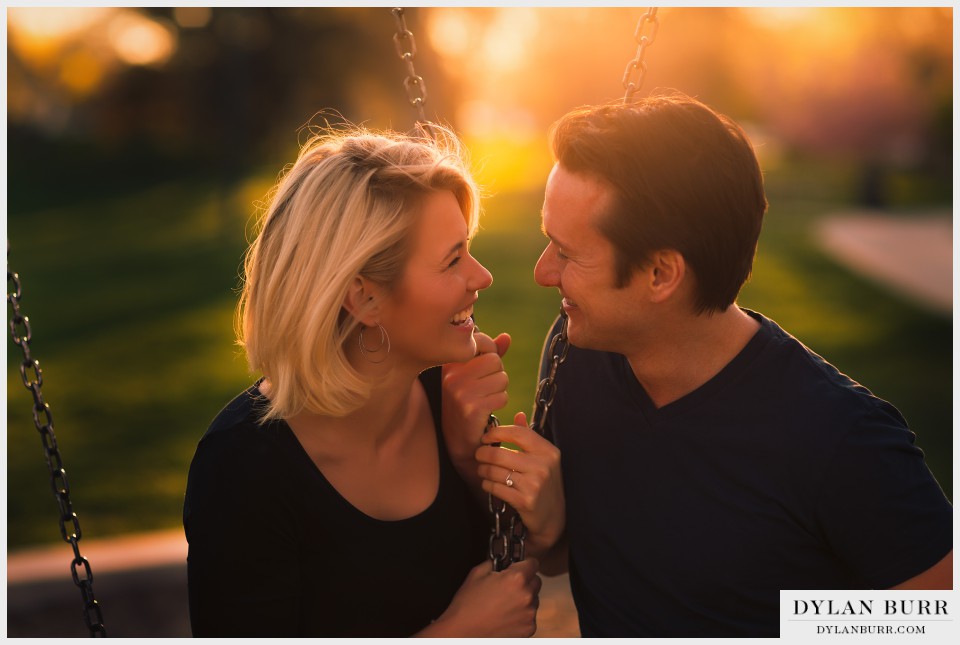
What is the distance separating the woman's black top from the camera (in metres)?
2.46

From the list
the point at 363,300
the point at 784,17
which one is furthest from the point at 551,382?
the point at 784,17

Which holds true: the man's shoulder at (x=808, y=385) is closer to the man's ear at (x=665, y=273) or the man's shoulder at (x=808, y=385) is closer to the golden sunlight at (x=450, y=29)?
the man's ear at (x=665, y=273)

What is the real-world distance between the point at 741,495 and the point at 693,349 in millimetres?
394

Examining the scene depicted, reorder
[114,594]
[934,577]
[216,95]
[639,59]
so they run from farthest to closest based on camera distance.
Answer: [216,95] < [114,594] < [639,59] < [934,577]

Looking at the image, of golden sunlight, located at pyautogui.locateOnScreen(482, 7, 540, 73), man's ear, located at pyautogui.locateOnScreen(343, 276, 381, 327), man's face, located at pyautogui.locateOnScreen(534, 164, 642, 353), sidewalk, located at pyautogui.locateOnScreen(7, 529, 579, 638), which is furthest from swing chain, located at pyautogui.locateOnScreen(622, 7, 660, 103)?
golden sunlight, located at pyautogui.locateOnScreen(482, 7, 540, 73)

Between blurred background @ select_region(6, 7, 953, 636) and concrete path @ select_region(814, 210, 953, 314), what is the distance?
126 millimetres

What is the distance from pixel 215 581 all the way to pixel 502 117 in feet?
116

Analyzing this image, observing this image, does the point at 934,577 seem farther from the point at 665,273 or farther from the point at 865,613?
the point at 665,273

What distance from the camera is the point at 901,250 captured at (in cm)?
1667

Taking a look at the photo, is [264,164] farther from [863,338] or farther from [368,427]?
[368,427]

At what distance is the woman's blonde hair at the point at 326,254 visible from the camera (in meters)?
2.48

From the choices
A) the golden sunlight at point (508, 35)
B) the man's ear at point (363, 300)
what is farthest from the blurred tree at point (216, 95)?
the man's ear at point (363, 300)

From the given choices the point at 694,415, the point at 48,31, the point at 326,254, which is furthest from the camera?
the point at 48,31

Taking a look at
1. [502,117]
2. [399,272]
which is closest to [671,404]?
[399,272]
